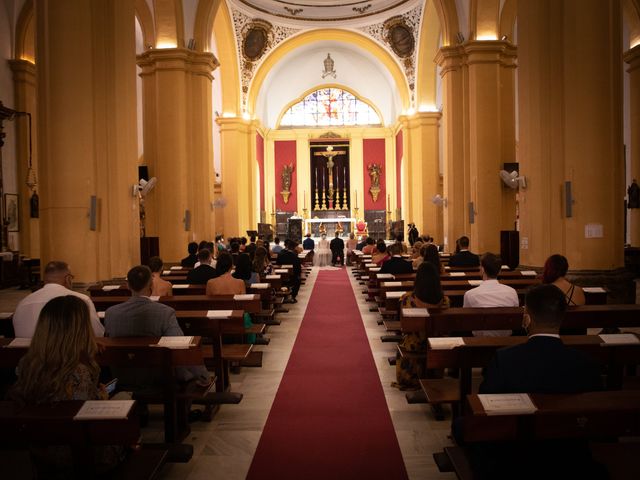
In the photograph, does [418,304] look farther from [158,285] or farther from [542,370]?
[158,285]

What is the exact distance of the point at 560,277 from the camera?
4629 mm

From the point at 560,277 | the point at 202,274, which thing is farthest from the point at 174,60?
the point at 560,277

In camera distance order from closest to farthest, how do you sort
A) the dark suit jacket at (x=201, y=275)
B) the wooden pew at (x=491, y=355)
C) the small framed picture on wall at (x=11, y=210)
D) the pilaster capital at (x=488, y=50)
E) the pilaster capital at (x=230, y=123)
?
the wooden pew at (x=491, y=355) → the dark suit jacket at (x=201, y=275) → the pilaster capital at (x=488, y=50) → the small framed picture on wall at (x=11, y=210) → the pilaster capital at (x=230, y=123)

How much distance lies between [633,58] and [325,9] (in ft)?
39.6

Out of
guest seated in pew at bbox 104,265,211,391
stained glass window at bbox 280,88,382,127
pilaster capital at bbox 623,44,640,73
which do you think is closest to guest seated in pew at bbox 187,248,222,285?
guest seated in pew at bbox 104,265,211,391

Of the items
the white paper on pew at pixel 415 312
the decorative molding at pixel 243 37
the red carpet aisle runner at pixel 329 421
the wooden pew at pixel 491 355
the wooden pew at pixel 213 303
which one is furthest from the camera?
the decorative molding at pixel 243 37

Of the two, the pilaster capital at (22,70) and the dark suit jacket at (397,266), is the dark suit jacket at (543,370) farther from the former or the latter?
the pilaster capital at (22,70)

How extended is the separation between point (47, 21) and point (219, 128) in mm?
14061

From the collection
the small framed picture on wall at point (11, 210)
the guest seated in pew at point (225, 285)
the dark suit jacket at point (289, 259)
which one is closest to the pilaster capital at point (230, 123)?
the small framed picture on wall at point (11, 210)

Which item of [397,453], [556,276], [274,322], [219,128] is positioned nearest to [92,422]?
[397,453]

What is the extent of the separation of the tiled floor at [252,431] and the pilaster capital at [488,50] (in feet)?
26.3

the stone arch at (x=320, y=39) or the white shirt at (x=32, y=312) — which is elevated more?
the stone arch at (x=320, y=39)

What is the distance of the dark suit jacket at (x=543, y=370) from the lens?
89.1 inches

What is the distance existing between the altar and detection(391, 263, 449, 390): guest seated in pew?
21559 mm
